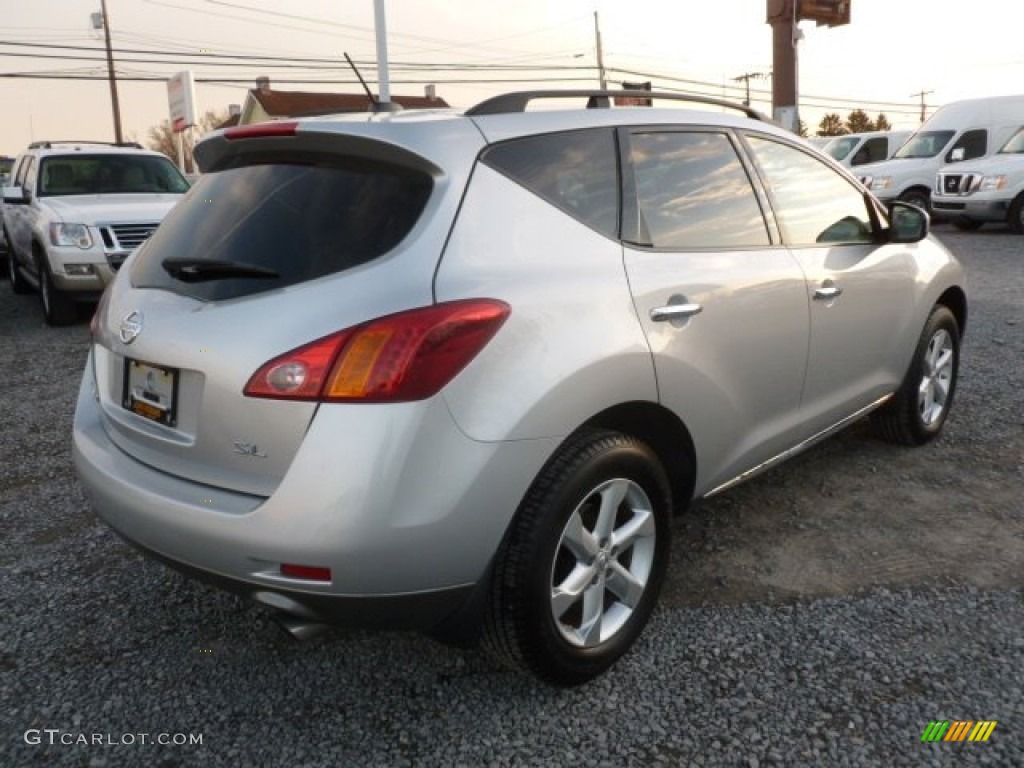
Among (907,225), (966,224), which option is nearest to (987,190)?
(966,224)

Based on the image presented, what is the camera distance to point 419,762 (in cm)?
221

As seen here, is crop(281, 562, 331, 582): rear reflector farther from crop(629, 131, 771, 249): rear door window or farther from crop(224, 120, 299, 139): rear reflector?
crop(629, 131, 771, 249): rear door window

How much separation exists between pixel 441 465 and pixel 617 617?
0.88m

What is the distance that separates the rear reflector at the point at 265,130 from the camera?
94.0 inches

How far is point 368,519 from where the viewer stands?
6.39 feet

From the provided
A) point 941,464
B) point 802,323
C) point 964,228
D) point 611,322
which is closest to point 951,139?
point 964,228

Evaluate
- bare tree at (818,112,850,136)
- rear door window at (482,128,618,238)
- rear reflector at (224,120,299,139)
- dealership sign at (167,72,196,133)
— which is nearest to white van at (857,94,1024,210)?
rear door window at (482,128,618,238)

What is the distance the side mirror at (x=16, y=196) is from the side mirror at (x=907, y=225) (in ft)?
29.0

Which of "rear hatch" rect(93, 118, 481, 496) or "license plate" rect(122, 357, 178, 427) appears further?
"license plate" rect(122, 357, 178, 427)

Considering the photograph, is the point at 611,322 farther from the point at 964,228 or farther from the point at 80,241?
the point at 964,228

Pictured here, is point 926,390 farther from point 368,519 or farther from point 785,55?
point 785,55

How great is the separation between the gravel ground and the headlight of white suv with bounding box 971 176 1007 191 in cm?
1324

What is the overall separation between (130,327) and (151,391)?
210mm

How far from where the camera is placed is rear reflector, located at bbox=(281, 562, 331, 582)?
6.50 feet
